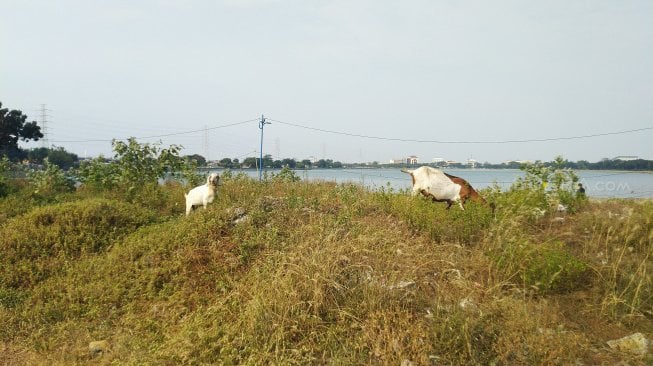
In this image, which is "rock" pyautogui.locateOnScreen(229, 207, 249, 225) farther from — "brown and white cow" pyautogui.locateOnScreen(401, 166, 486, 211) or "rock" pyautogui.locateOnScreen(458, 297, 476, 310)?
"rock" pyautogui.locateOnScreen(458, 297, 476, 310)

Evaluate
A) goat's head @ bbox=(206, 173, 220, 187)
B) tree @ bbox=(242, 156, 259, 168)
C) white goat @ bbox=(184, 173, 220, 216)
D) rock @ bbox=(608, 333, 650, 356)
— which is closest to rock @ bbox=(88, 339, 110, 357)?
white goat @ bbox=(184, 173, 220, 216)

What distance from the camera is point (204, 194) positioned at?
7.34 meters

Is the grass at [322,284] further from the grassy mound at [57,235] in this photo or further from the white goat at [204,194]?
the white goat at [204,194]

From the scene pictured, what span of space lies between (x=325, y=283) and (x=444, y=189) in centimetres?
394

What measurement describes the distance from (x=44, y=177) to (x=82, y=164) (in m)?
0.83

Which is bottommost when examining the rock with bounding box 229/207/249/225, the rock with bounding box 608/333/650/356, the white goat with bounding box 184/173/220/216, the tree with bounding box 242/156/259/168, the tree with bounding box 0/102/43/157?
the rock with bounding box 608/333/650/356

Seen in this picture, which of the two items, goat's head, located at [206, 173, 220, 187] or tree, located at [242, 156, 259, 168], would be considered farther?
tree, located at [242, 156, 259, 168]

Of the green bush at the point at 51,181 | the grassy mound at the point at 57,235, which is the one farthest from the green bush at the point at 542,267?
the green bush at the point at 51,181

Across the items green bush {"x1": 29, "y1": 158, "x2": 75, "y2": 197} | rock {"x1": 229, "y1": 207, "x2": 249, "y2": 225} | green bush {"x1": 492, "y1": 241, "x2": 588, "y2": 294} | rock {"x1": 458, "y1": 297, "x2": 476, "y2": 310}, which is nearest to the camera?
rock {"x1": 458, "y1": 297, "x2": 476, "y2": 310}

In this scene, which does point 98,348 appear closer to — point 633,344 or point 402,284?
point 402,284

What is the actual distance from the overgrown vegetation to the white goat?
243mm

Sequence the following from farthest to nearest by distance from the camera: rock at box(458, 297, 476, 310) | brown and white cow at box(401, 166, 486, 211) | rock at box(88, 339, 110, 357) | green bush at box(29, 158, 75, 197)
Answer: green bush at box(29, 158, 75, 197), brown and white cow at box(401, 166, 486, 211), rock at box(88, 339, 110, 357), rock at box(458, 297, 476, 310)

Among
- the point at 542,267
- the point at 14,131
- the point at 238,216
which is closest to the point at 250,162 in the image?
the point at 238,216

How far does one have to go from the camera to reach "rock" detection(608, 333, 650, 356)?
3.67 meters
